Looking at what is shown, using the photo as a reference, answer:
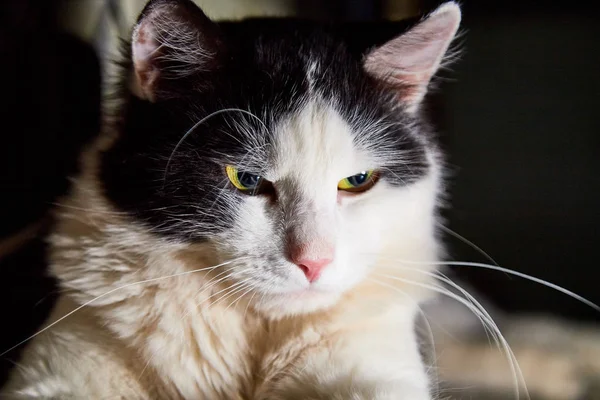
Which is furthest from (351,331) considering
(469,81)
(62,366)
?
(469,81)

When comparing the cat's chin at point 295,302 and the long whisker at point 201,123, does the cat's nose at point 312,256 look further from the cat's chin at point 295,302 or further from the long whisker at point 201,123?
the long whisker at point 201,123

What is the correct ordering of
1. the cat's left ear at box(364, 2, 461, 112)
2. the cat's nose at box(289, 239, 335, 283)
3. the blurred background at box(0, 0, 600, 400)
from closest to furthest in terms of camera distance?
the cat's nose at box(289, 239, 335, 283) → the cat's left ear at box(364, 2, 461, 112) → the blurred background at box(0, 0, 600, 400)

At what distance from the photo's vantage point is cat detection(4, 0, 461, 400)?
92cm

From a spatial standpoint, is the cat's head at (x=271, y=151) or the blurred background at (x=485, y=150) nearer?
the cat's head at (x=271, y=151)

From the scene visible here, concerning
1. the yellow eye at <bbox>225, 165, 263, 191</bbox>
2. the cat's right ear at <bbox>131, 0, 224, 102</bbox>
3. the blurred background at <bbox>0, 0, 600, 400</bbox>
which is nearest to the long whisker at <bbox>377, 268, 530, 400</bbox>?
the blurred background at <bbox>0, 0, 600, 400</bbox>

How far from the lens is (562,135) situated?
4.53 feet

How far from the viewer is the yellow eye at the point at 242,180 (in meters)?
0.95

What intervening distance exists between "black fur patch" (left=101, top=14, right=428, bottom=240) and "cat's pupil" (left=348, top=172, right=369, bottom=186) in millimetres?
48

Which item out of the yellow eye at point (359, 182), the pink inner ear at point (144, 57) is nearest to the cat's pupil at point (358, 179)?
the yellow eye at point (359, 182)

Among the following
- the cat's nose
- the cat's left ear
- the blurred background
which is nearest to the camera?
the cat's nose

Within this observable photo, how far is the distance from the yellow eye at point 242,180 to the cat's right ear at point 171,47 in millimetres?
166

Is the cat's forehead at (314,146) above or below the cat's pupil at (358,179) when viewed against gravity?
above

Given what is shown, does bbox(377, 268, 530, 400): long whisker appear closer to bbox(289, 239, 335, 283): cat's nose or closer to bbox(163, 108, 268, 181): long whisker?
bbox(289, 239, 335, 283): cat's nose

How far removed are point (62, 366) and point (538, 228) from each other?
1096 millimetres
